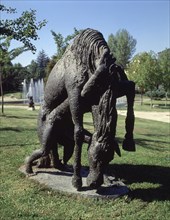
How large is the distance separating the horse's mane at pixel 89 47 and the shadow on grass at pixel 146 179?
219 cm

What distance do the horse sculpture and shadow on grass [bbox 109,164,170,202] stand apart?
0.85 metres

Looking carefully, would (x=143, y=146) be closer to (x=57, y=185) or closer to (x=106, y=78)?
(x=57, y=185)

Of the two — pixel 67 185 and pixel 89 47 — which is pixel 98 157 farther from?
pixel 89 47

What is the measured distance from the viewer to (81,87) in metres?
5.14

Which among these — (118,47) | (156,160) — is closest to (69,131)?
(156,160)

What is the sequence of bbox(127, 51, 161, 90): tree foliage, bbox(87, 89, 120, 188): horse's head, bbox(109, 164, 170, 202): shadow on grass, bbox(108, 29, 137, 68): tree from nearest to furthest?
bbox(87, 89, 120, 188): horse's head
bbox(109, 164, 170, 202): shadow on grass
bbox(127, 51, 161, 90): tree foliage
bbox(108, 29, 137, 68): tree

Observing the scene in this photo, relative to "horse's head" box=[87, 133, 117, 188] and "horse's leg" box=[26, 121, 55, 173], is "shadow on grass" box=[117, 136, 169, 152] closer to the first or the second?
"horse's leg" box=[26, 121, 55, 173]

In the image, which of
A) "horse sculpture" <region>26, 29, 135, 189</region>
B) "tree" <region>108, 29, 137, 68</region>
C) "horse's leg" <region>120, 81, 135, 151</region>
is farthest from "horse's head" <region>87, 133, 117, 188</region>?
"tree" <region>108, 29, 137, 68</region>

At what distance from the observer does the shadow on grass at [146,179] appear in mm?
5719

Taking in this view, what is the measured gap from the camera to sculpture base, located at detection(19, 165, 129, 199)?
5.34 meters

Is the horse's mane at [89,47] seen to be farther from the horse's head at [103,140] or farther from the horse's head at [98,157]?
the horse's head at [98,157]

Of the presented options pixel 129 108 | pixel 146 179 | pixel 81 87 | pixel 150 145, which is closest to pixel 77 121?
pixel 81 87

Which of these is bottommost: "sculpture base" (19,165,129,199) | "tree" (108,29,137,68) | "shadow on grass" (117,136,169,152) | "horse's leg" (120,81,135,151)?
"shadow on grass" (117,136,169,152)

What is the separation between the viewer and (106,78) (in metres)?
4.83
